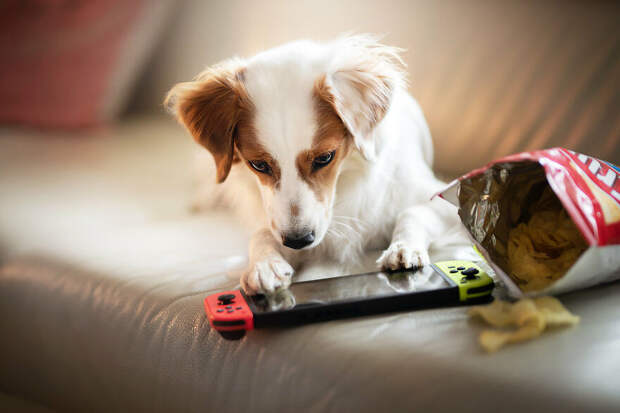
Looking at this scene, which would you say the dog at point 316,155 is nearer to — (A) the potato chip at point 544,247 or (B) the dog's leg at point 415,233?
(B) the dog's leg at point 415,233

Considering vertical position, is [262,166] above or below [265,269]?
above

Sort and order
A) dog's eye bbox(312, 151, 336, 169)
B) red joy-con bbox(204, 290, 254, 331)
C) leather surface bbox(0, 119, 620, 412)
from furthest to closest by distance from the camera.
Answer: dog's eye bbox(312, 151, 336, 169)
red joy-con bbox(204, 290, 254, 331)
leather surface bbox(0, 119, 620, 412)

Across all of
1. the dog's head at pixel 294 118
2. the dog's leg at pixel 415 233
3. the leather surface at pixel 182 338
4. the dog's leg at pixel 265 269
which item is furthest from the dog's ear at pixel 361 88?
the leather surface at pixel 182 338

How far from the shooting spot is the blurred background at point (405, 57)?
4.57 ft

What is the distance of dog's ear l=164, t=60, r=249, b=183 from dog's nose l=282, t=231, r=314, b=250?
241mm

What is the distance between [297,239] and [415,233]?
0.80ft

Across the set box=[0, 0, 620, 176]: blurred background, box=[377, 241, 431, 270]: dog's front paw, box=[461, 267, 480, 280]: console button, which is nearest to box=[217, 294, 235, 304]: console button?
box=[377, 241, 431, 270]: dog's front paw

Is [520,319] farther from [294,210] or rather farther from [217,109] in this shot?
[217,109]

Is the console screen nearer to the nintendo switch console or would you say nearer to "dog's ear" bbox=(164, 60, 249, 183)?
the nintendo switch console

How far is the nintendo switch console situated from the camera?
34.2 inches

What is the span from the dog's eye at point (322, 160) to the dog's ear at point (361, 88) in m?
0.06

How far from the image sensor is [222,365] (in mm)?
911

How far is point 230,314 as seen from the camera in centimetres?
87

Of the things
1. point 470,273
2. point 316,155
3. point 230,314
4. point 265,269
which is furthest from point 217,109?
point 470,273
